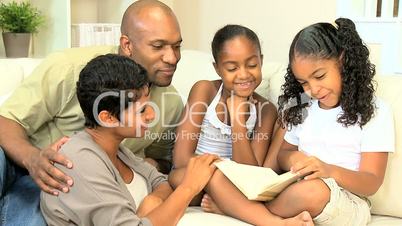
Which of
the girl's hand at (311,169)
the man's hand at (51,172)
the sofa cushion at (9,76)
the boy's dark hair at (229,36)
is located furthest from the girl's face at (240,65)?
the sofa cushion at (9,76)

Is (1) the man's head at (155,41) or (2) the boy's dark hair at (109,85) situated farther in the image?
(1) the man's head at (155,41)

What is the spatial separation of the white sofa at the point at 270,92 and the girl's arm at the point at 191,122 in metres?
0.20

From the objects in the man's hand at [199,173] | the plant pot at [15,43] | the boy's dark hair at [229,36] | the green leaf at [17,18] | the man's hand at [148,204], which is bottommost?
the man's hand at [148,204]

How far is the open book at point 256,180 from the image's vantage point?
47.9 inches

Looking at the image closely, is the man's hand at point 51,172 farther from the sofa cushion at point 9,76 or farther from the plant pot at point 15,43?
the plant pot at point 15,43

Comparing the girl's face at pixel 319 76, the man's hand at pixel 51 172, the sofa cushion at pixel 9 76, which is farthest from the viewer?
the sofa cushion at pixel 9 76

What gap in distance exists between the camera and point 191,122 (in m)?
1.58

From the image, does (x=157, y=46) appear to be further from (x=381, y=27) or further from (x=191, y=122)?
(x=381, y=27)

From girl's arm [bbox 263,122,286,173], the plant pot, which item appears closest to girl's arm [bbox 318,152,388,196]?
girl's arm [bbox 263,122,286,173]

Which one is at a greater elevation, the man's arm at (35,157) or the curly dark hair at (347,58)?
the curly dark hair at (347,58)

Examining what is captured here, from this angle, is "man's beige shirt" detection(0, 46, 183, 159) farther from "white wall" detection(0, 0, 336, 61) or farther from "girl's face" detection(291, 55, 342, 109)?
"white wall" detection(0, 0, 336, 61)

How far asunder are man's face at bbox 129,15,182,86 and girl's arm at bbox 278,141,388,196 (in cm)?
54

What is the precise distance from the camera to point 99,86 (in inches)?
46.7

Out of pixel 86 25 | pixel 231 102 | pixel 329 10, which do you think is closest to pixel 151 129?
pixel 231 102
